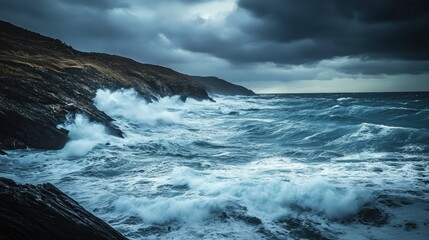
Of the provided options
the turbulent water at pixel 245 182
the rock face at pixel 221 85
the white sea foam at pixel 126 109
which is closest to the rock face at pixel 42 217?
the turbulent water at pixel 245 182

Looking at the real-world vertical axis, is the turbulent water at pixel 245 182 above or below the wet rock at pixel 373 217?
above

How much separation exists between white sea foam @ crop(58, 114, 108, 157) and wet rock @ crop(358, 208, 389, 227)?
1140 centimetres

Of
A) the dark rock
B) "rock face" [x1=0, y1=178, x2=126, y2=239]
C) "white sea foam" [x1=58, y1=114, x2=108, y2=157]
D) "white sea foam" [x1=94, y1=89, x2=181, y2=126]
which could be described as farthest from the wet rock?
"white sea foam" [x1=94, y1=89, x2=181, y2=126]

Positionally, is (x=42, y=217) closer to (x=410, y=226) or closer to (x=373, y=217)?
(x=373, y=217)

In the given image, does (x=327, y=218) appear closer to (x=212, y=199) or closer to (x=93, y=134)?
(x=212, y=199)

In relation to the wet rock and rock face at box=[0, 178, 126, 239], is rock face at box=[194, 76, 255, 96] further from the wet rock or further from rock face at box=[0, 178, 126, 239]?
rock face at box=[0, 178, 126, 239]

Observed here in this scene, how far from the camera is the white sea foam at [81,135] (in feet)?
43.0

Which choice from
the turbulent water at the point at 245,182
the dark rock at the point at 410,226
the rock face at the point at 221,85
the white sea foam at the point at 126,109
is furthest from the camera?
the rock face at the point at 221,85

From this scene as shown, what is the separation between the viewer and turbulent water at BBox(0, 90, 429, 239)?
6482 millimetres

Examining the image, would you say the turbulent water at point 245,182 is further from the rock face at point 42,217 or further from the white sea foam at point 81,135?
the rock face at point 42,217

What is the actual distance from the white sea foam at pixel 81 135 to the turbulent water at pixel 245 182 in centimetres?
6

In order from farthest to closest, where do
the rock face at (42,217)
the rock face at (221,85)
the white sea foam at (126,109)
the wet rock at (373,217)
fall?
the rock face at (221,85)
the white sea foam at (126,109)
the wet rock at (373,217)
the rock face at (42,217)

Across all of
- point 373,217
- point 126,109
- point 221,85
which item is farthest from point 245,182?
point 221,85

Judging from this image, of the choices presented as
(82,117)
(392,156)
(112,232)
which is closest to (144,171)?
(112,232)
